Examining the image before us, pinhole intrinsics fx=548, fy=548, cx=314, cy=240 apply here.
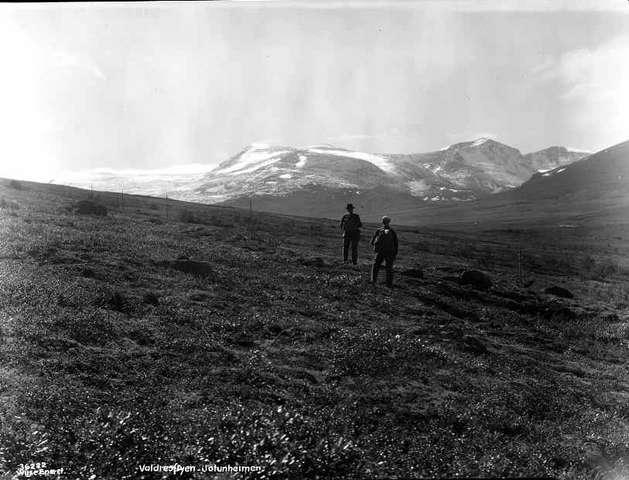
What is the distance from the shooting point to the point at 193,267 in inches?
859

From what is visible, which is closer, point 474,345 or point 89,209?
point 474,345

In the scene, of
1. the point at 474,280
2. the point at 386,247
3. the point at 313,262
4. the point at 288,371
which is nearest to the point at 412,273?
the point at 474,280

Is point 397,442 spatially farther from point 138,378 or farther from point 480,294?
point 480,294

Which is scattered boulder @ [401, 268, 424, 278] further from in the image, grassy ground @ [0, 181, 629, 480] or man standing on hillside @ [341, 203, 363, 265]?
man standing on hillside @ [341, 203, 363, 265]

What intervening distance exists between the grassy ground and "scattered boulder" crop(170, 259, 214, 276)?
0.26 metres

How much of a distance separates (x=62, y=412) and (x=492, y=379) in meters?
9.95

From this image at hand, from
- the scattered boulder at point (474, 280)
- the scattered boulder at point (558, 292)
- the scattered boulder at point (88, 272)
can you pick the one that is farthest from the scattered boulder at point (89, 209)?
the scattered boulder at point (558, 292)

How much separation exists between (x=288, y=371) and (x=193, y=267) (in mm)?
9998

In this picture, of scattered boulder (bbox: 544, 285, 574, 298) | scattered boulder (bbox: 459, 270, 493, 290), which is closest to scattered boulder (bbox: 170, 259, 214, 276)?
scattered boulder (bbox: 459, 270, 493, 290)

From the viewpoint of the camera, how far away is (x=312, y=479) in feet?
26.6

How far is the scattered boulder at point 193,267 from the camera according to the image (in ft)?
70.4

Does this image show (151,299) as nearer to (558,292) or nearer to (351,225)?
(351,225)

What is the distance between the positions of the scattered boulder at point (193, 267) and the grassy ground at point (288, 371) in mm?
258

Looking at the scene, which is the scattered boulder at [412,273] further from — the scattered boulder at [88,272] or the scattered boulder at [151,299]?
the scattered boulder at [88,272]
